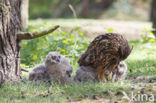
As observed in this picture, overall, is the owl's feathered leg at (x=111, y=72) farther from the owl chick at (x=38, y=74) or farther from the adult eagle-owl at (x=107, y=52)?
the owl chick at (x=38, y=74)

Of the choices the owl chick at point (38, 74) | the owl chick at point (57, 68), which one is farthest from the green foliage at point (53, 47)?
the owl chick at point (57, 68)

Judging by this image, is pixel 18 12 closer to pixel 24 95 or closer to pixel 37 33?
pixel 37 33

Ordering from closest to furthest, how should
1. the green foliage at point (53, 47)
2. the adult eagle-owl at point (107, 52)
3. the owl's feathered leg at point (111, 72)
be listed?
the adult eagle-owl at point (107, 52)
the owl's feathered leg at point (111, 72)
the green foliage at point (53, 47)

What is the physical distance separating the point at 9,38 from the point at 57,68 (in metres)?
0.87

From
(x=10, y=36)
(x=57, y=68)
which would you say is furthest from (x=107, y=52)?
(x=10, y=36)

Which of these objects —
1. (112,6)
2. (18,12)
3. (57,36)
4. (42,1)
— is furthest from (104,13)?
(18,12)

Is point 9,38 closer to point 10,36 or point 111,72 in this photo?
point 10,36

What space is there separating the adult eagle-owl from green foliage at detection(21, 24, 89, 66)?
1.88m

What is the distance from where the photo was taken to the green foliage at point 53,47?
22.3 feet

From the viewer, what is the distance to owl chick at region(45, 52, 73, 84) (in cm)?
473

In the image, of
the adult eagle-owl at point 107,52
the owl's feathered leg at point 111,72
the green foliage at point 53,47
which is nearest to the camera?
the adult eagle-owl at point 107,52

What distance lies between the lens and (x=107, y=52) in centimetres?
463

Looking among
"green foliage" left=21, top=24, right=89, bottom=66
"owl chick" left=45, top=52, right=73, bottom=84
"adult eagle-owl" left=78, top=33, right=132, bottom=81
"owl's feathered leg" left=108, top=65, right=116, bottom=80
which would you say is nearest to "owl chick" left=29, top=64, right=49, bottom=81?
"owl chick" left=45, top=52, right=73, bottom=84

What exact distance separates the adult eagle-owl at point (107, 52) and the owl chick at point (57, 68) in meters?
0.39
